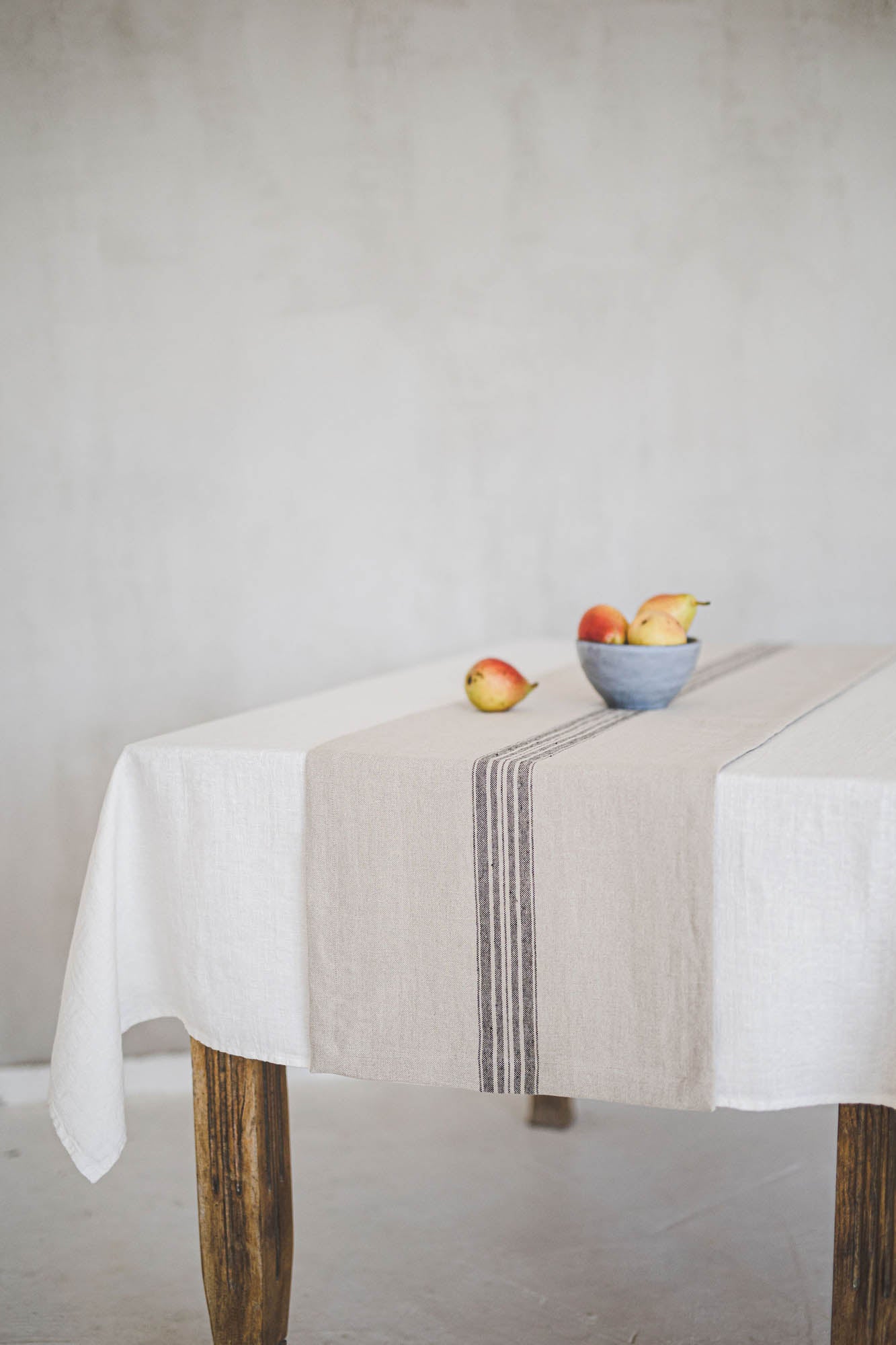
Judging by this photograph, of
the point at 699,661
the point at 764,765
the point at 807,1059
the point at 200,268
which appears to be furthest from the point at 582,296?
the point at 807,1059

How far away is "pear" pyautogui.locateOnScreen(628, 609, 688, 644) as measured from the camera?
5.58 feet

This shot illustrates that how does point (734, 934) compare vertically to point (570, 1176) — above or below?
above

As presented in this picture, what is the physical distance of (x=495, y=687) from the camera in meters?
1.75

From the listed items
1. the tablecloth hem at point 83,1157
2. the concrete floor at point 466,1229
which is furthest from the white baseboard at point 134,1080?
the tablecloth hem at point 83,1157

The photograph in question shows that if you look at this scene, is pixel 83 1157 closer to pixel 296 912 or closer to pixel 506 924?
pixel 296 912

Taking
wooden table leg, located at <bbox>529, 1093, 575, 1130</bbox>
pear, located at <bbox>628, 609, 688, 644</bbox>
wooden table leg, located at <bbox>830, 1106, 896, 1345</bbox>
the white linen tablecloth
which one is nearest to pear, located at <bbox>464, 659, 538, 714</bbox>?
the white linen tablecloth

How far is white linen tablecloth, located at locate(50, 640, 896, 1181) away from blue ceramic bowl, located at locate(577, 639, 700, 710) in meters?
0.12

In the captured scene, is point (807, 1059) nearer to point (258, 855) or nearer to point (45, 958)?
point (258, 855)

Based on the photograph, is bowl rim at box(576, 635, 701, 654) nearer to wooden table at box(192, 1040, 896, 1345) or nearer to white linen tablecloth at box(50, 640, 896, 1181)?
white linen tablecloth at box(50, 640, 896, 1181)

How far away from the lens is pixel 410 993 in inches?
56.4

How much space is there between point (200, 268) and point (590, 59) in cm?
97

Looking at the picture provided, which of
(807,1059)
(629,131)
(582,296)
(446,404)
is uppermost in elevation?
(629,131)

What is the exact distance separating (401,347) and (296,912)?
5.62 ft

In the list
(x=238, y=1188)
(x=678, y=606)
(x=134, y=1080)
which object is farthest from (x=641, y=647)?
(x=134, y=1080)
